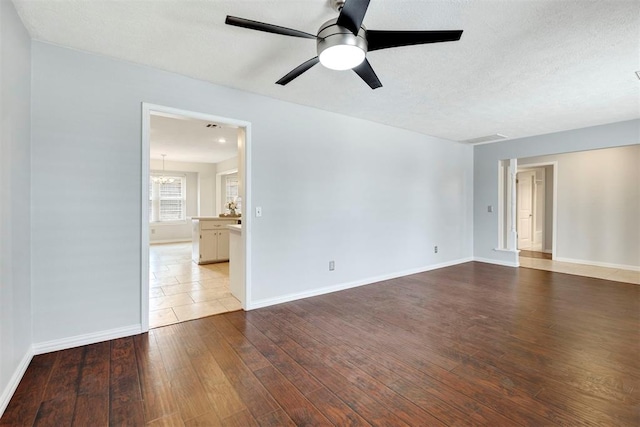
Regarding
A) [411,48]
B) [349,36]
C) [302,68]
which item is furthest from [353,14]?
[411,48]

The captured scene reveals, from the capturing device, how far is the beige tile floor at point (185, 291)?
10.5 feet

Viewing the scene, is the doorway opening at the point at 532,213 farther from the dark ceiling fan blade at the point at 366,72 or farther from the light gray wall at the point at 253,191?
the dark ceiling fan blade at the point at 366,72

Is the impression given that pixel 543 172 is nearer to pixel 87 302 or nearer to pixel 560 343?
pixel 560 343

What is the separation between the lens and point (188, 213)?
31.6ft

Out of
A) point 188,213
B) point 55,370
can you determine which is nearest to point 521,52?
point 55,370

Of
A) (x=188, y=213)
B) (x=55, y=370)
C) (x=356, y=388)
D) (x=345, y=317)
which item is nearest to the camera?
(x=356, y=388)

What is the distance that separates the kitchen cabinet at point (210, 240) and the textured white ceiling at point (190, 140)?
168 centimetres

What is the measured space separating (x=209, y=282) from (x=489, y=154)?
5762 mm

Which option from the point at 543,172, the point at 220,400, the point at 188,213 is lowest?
the point at 220,400

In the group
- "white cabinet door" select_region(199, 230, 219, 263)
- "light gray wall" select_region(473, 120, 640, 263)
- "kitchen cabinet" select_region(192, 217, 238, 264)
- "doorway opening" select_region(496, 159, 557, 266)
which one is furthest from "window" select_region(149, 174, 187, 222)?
"doorway opening" select_region(496, 159, 557, 266)

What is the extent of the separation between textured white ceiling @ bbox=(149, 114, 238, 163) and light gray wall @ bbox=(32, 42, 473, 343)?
1322mm

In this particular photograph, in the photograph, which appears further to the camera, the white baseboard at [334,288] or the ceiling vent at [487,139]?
the ceiling vent at [487,139]

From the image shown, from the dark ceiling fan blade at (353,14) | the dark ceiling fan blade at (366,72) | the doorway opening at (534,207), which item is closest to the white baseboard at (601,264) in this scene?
the doorway opening at (534,207)

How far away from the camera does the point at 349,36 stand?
1.76m
